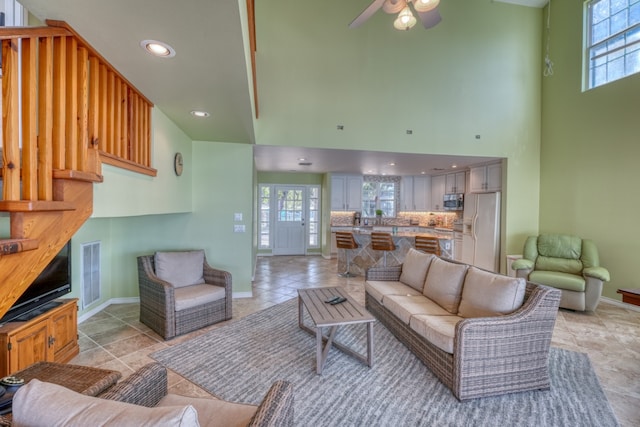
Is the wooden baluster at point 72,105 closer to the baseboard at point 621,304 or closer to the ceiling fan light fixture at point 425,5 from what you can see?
the ceiling fan light fixture at point 425,5

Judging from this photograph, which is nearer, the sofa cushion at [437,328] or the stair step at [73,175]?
the stair step at [73,175]

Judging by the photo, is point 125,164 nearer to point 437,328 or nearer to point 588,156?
point 437,328

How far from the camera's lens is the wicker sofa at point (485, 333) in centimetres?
211

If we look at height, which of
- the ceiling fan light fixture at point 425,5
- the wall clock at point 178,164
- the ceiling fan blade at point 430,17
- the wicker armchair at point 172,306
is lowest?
the wicker armchair at point 172,306

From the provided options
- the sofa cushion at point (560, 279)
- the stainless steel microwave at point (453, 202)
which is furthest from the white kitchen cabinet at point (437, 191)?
the sofa cushion at point (560, 279)

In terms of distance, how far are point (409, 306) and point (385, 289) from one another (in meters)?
0.61

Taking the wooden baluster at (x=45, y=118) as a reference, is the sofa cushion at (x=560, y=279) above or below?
below

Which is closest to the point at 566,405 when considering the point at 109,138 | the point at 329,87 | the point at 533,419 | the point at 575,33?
the point at 533,419

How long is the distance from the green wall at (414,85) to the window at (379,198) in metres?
3.33

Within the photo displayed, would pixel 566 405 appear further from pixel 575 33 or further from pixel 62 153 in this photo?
pixel 575 33

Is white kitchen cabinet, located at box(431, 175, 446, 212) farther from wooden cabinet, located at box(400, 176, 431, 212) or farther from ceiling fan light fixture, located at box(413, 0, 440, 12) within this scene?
ceiling fan light fixture, located at box(413, 0, 440, 12)

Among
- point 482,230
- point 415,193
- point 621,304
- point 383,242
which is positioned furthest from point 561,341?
point 415,193

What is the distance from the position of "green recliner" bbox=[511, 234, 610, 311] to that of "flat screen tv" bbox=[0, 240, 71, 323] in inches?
221

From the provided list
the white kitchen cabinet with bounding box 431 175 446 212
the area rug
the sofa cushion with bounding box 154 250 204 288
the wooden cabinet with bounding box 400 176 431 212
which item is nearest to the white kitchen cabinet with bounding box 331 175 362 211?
the wooden cabinet with bounding box 400 176 431 212
